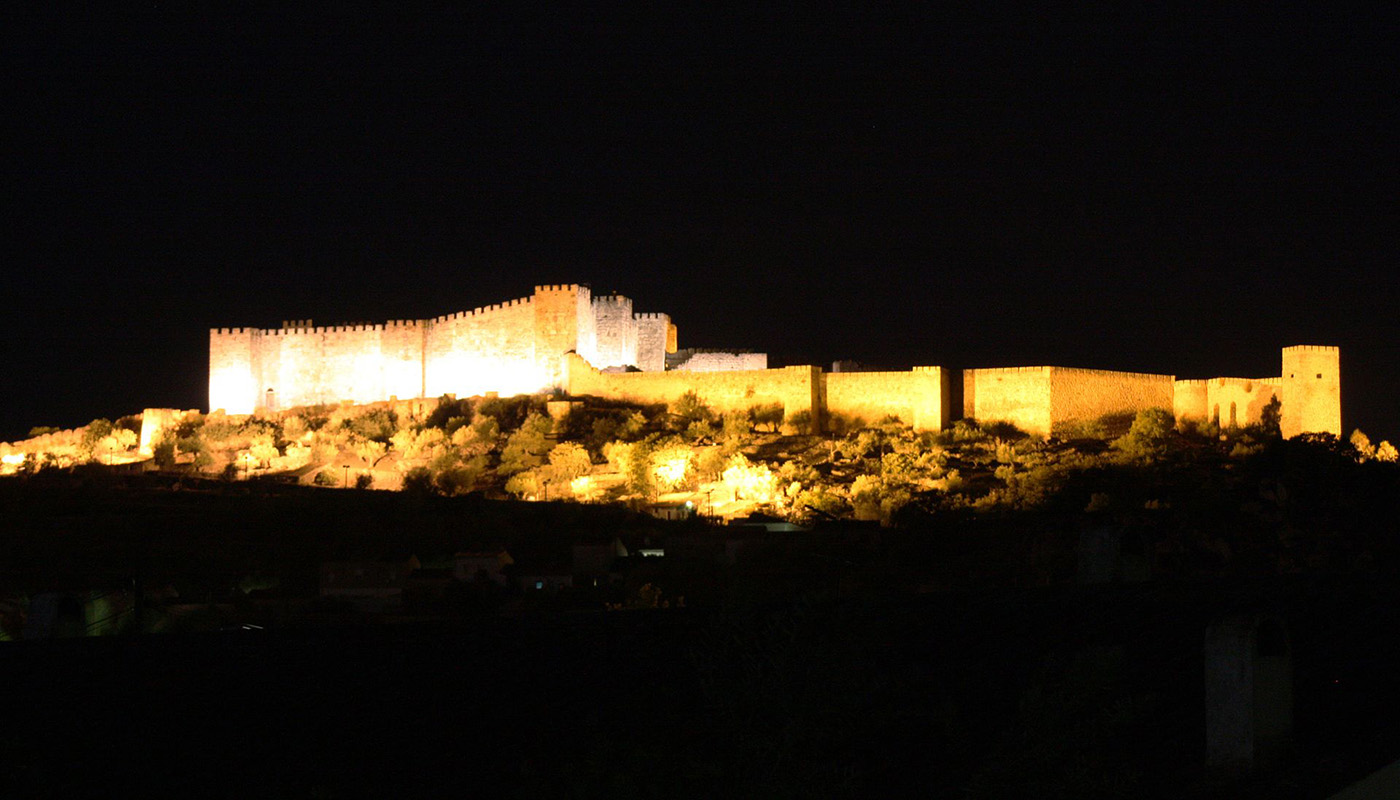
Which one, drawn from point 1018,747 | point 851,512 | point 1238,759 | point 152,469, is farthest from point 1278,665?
point 152,469

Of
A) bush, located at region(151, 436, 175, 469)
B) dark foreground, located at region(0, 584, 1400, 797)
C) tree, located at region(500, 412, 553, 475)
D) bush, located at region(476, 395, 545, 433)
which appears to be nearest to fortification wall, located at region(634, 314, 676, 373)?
bush, located at region(476, 395, 545, 433)

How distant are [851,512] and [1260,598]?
18.9 m

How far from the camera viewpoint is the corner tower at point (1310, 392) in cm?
2867

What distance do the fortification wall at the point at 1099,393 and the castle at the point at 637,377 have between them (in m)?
0.03

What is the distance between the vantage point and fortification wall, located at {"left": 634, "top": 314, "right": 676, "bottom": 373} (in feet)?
120

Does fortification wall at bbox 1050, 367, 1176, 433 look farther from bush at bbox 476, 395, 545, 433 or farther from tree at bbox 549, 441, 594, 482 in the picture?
bush at bbox 476, 395, 545, 433

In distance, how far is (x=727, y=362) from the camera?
3572cm

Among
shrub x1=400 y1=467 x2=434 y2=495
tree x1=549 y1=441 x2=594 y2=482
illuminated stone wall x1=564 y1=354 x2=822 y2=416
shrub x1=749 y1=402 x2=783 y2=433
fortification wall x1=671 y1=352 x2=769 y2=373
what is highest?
fortification wall x1=671 y1=352 x2=769 y2=373

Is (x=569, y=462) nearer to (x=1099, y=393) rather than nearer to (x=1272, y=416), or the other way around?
(x=1099, y=393)

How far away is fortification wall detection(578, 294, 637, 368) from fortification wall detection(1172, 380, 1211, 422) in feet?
44.8

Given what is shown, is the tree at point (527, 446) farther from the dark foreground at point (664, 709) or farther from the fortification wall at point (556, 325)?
the dark foreground at point (664, 709)

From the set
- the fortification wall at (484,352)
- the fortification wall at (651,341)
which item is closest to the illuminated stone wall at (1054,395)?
the fortification wall at (651,341)

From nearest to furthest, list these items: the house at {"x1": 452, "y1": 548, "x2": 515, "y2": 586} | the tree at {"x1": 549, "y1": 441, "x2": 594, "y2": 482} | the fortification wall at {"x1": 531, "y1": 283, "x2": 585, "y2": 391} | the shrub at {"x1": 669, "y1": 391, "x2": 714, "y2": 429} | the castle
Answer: the house at {"x1": 452, "y1": 548, "x2": 515, "y2": 586}
the tree at {"x1": 549, "y1": 441, "x2": 594, "y2": 482}
the castle
the shrub at {"x1": 669, "y1": 391, "x2": 714, "y2": 429}
the fortification wall at {"x1": 531, "y1": 283, "x2": 585, "y2": 391}

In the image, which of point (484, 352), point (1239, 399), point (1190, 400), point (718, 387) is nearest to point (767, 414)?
point (718, 387)
